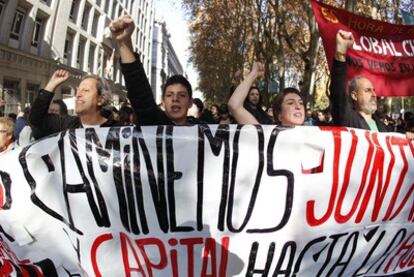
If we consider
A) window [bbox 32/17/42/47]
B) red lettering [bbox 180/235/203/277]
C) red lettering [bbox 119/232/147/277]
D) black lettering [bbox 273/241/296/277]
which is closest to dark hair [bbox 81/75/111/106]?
red lettering [bbox 119/232/147/277]

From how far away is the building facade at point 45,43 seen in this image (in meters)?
22.6

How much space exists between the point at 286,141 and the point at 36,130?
1.80 metres

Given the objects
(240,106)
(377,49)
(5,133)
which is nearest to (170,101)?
(240,106)

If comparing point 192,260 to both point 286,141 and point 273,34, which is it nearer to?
point 286,141

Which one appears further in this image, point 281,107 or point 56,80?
point 56,80

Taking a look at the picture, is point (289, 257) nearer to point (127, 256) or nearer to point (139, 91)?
point (127, 256)

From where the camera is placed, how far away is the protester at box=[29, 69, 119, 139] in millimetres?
3418

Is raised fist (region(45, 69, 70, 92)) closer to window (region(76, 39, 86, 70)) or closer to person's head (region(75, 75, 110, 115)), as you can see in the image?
person's head (region(75, 75, 110, 115))

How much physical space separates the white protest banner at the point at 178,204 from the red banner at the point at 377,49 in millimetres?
2407

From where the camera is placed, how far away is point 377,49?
511 centimetres

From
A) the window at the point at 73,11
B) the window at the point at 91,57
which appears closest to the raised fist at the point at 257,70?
the window at the point at 73,11

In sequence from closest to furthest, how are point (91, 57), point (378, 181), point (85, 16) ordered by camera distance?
1. point (378, 181)
2. point (85, 16)
3. point (91, 57)

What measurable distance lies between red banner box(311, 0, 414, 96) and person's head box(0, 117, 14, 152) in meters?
3.20

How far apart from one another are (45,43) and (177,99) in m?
25.1
